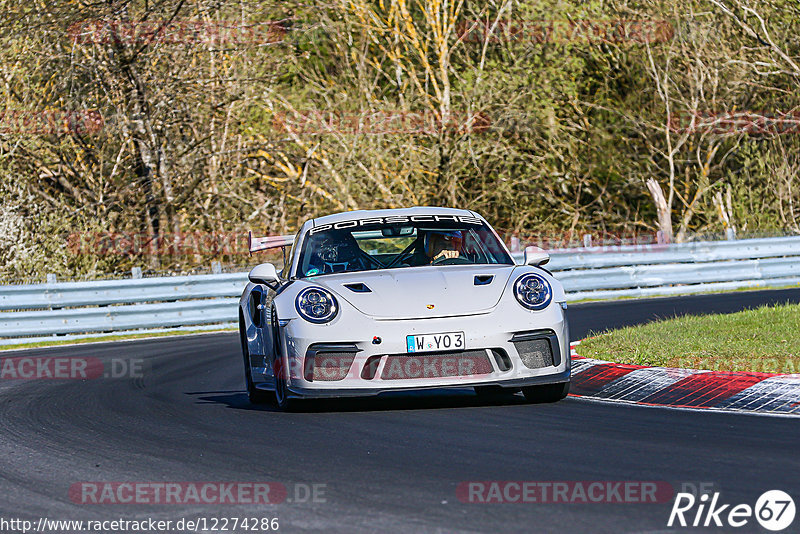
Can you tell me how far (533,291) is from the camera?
332 inches

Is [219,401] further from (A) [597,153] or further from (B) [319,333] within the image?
(A) [597,153]

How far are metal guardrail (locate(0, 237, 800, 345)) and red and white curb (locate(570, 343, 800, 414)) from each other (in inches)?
453

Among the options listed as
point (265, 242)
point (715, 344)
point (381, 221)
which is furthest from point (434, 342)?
point (715, 344)

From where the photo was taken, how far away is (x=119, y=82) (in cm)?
2423

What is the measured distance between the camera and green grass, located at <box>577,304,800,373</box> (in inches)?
371

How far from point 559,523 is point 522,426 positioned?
266 centimetres

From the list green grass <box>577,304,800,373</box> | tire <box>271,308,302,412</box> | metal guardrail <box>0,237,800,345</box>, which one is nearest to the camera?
tire <box>271,308,302,412</box>

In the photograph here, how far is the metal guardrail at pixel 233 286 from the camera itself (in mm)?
19656

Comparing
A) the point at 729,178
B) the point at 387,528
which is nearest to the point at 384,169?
the point at 729,178

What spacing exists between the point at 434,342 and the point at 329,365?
0.70 metres

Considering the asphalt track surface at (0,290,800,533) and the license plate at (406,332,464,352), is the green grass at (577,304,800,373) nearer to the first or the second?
the asphalt track surface at (0,290,800,533)

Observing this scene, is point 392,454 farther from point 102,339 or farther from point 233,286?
point 233,286

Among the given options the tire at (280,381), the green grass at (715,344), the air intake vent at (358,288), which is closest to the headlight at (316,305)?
the air intake vent at (358,288)

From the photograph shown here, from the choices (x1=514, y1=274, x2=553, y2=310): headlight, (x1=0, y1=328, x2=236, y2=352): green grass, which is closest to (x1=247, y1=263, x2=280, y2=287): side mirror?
(x1=514, y1=274, x2=553, y2=310): headlight
